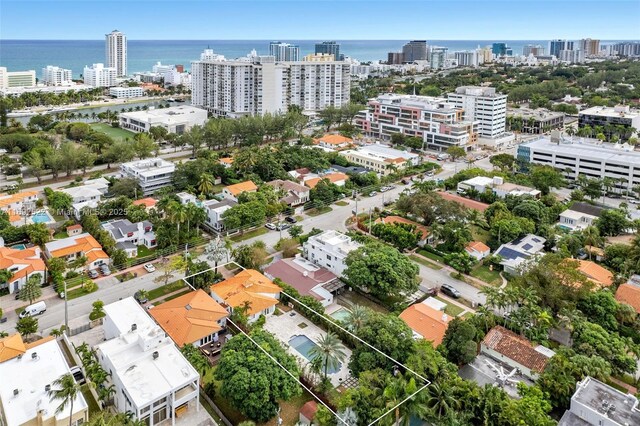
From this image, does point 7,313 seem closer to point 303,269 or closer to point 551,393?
point 303,269

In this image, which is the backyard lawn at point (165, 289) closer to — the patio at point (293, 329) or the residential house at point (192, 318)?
the residential house at point (192, 318)

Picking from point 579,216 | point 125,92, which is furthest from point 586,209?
point 125,92

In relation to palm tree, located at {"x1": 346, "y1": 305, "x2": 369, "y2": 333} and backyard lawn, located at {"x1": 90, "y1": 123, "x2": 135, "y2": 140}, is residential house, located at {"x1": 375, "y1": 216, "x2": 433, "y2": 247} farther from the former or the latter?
backyard lawn, located at {"x1": 90, "y1": 123, "x2": 135, "y2": 140}

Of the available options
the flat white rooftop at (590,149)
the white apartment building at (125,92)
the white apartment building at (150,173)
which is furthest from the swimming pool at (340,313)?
the white apartment building at (125,92)

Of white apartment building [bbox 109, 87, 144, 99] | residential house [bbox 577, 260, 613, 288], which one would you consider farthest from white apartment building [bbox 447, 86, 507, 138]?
white apartment building [bbox 109, 87, 144, 99]

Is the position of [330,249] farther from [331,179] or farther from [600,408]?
[331,179]
